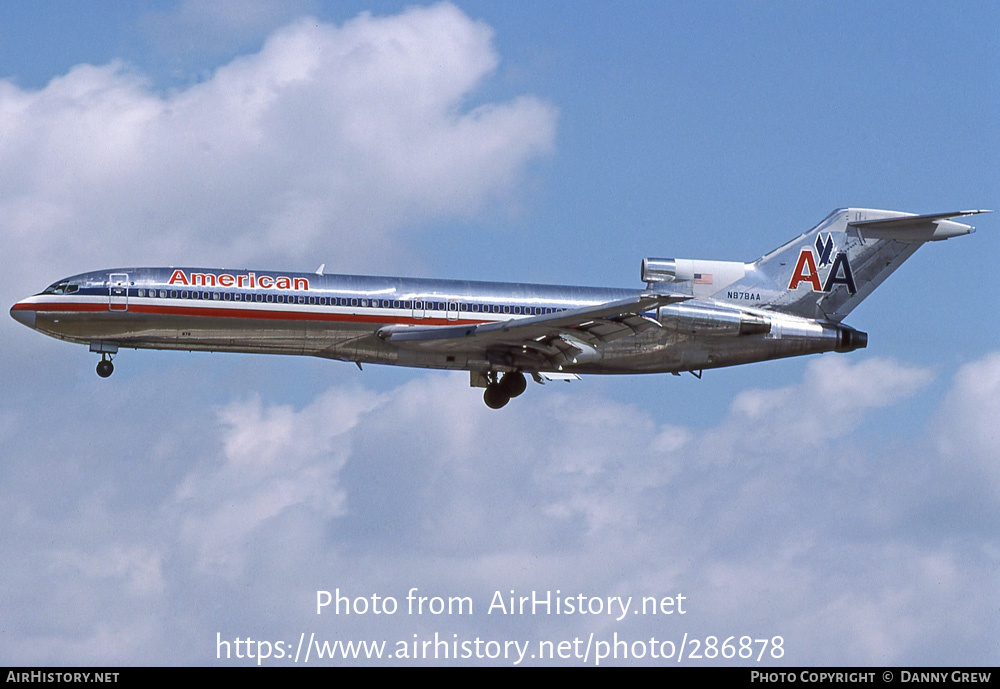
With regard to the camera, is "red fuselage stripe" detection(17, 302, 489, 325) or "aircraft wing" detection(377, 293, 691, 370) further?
"red fuselage stripe" detection(17, 302, 489, 325)

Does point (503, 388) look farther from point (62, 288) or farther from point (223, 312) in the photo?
point (62, 288)

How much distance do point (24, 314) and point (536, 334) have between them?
13.8 meters

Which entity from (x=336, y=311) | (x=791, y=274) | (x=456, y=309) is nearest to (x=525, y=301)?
(x=456, y=309)

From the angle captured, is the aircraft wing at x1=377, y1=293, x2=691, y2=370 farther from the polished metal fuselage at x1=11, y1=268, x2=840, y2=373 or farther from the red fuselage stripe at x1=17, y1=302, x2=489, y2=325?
the red fuselage stripe at x1=17, y1=302, x2=489, y2=325

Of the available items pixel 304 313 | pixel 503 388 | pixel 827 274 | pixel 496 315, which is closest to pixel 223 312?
pixel 304 313

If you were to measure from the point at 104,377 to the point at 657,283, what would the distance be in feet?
49.9

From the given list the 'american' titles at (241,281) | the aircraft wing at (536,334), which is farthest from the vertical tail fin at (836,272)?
the 'american' titles at (241,281)

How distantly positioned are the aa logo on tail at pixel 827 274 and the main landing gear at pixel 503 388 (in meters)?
8.29

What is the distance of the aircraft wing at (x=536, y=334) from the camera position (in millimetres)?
38625

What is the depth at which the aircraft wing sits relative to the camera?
38625mm

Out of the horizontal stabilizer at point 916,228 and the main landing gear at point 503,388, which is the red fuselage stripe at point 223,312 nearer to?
the main landing gear at point 503,388

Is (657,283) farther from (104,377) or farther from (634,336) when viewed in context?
(104,377)

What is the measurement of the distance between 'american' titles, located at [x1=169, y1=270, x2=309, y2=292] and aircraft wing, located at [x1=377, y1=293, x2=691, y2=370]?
103 inches

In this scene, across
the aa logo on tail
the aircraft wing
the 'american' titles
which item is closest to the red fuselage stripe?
the 'american' titles
